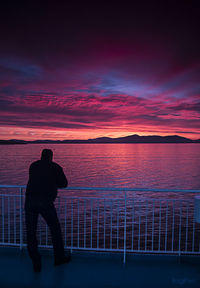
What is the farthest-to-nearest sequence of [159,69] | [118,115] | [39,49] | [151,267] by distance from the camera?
1. [118,115]
2. [159,69]
3. [39,49]
4. [151,267]

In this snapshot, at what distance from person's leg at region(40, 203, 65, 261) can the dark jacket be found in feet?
0.49

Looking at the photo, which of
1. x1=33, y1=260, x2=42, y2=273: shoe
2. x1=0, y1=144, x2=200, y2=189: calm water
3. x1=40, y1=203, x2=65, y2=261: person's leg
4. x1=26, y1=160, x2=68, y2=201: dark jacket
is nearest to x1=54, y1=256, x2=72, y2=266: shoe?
x1=40, y1=203, x2=65, y2=261: person's leg

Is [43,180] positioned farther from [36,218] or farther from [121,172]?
[121,172]

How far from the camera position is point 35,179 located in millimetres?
3096

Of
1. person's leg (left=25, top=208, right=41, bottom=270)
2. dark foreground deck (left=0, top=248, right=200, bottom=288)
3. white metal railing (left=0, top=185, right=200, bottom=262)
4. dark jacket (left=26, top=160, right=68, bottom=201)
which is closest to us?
dark foreground deck (left=0, top=248, right=200, bottom=288)

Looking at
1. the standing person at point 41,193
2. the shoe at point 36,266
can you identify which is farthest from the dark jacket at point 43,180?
the shoe at point 36,266

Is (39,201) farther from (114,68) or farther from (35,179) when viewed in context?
(114,68)

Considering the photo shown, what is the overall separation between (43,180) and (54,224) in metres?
0.73

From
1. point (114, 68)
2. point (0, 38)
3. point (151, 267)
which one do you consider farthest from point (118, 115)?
point (151, 267)

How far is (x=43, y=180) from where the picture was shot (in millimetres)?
3084

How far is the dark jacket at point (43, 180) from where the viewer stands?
3084 millimetres

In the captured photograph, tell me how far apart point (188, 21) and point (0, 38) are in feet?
21.9

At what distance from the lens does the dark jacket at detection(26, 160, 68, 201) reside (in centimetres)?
308

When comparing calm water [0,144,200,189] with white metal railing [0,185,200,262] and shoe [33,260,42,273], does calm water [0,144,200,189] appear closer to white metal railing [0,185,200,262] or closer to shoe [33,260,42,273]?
white metal railing [0,185,200,262]
